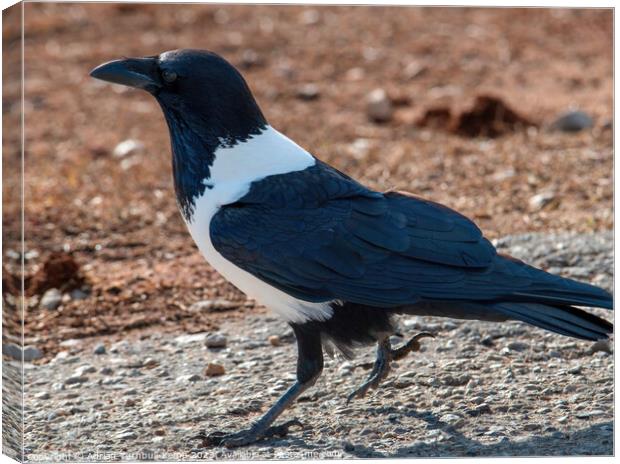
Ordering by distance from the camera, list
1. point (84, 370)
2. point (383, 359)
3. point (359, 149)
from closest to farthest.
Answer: point (383, 359)
point (84, 370)
point (359, 149)

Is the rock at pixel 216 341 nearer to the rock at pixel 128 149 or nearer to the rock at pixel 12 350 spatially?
the rock at pixel 12 350

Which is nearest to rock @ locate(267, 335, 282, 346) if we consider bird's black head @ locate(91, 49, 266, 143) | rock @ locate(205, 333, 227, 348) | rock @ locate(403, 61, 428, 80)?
rock @ locate(205, 333, 227, 348)

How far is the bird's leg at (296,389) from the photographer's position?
17.0 feet

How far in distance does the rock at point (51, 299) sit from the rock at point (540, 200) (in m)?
3.11

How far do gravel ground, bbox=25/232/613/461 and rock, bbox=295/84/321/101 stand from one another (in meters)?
4.82

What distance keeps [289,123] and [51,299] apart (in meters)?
3.67

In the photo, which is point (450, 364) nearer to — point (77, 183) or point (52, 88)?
point (77, 183)

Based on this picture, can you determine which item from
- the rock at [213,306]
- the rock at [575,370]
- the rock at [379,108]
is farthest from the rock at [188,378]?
the rock at [379,108]

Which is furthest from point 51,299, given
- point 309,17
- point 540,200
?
point 309,17

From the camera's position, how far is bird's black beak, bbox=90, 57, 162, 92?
5.22 meters

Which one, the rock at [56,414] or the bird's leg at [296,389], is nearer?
the bird's leg at [296,389]

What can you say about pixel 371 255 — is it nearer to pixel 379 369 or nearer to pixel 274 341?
pixel 379 369

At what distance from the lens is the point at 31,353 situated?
6410 millimetres

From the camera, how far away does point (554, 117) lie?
10422 mm
